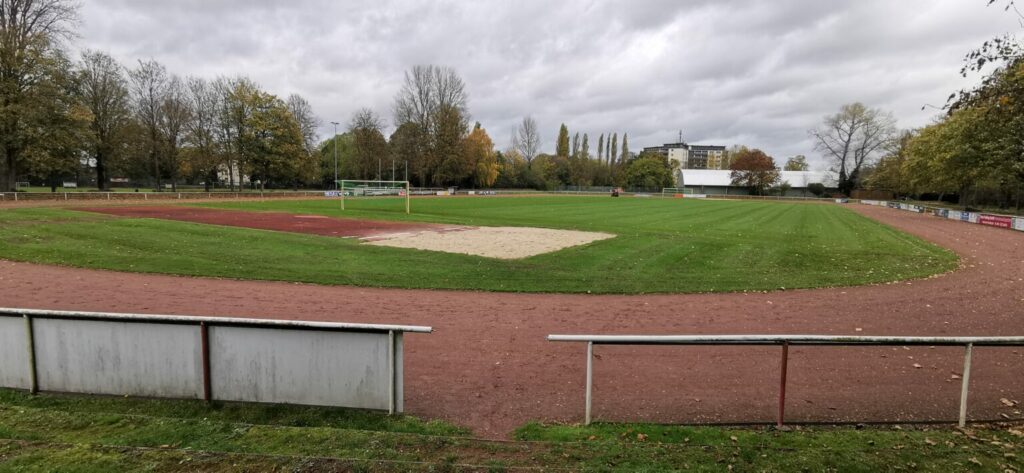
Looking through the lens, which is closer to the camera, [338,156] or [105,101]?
[105,101]

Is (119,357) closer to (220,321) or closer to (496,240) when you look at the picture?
(220,321)

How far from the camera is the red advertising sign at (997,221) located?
120 feet

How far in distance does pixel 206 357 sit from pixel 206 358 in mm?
10

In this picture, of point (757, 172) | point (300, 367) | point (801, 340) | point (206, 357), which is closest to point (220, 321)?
point (206, 357)

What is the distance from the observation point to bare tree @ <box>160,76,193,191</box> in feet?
197

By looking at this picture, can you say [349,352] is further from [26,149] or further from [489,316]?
[26,149]

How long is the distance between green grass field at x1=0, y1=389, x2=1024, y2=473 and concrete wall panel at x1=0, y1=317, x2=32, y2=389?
0.20 metres

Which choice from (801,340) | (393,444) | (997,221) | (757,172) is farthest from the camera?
(757,172)

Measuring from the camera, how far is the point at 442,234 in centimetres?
2306

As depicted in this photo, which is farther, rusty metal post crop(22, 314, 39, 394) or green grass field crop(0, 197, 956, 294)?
green grass field crop(0, 197, 956, 294)

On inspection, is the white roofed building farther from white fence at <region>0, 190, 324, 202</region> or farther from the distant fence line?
white fence at <region>0, 190, 324, 202</region>

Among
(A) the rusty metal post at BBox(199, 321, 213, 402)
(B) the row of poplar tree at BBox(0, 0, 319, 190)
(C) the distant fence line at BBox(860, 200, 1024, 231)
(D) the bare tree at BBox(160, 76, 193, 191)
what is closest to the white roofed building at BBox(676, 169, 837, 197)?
(C) the distant fence line at BBox(860, 200, 1024, 231)

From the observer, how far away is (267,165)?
64.2 meters

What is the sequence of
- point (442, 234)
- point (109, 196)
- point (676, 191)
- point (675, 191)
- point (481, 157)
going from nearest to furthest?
point (442, 234), point (109, 196), point (481, 157), point (675, 191), point (676, 191)
